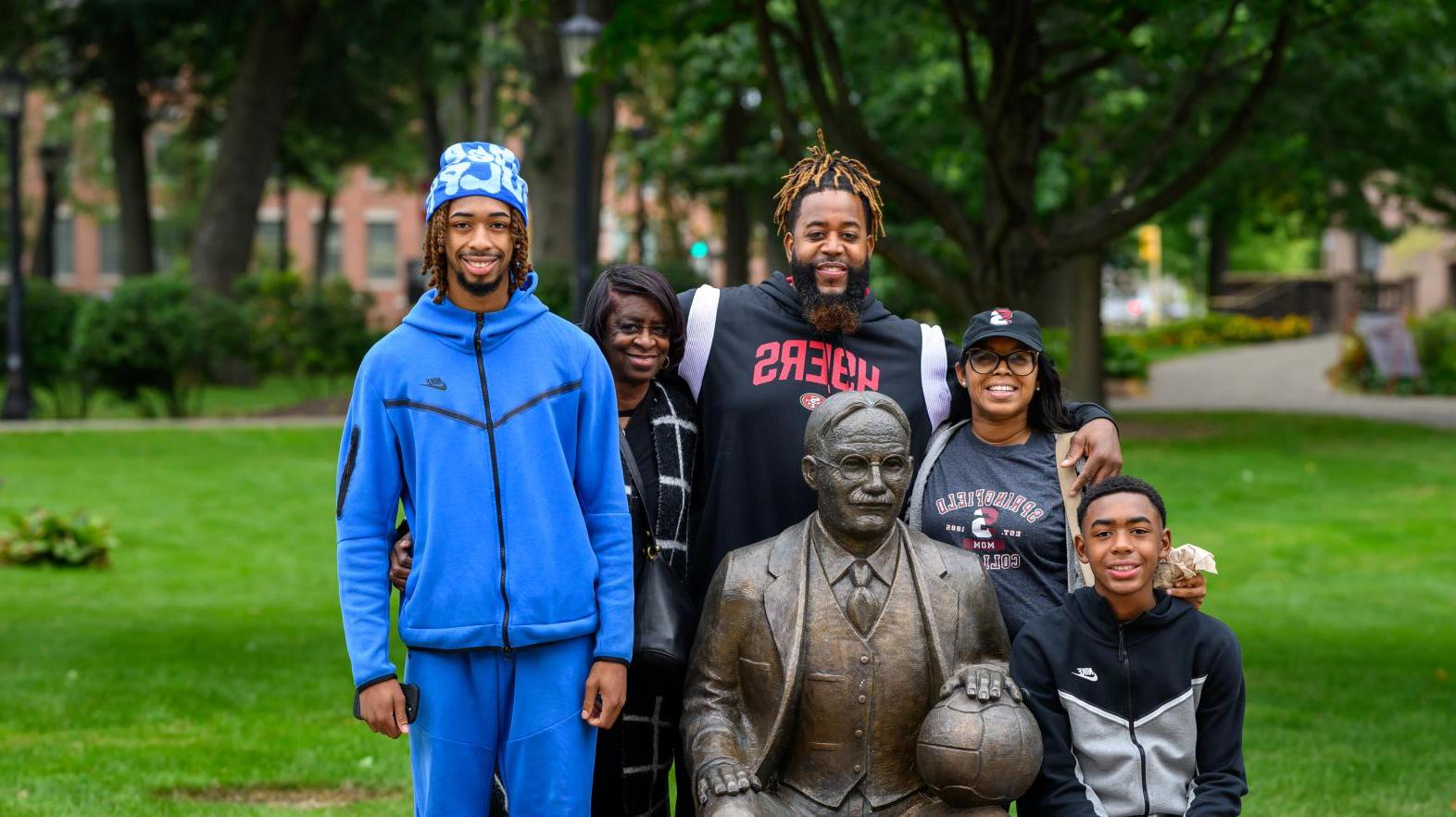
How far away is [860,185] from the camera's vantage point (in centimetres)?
448

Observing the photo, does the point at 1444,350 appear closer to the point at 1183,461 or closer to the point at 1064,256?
the point at 1183,461

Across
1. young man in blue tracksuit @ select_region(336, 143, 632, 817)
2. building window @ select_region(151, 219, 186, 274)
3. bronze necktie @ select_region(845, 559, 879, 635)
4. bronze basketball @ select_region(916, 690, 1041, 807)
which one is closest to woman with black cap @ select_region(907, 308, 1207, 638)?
bronze necktie @ select_region(845, 559, 879, 635)

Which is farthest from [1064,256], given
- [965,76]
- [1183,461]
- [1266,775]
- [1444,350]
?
[1444,350]

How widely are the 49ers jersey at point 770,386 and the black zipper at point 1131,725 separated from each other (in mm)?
768

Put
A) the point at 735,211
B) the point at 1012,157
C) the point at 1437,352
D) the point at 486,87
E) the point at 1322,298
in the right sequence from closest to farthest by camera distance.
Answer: the point at 1012,157, the point at 1437,352, the point at 735,211, the point at 486,87, the point at 1322,298

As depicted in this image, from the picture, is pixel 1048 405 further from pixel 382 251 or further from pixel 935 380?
pixel 382 251

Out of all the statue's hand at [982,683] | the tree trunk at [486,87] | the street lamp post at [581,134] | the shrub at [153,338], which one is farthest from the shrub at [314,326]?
the statue's hand at [982,683]

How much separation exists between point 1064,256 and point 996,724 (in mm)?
8324

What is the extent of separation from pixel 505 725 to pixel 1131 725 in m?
1.52

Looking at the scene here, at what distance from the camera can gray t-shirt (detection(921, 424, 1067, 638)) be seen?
4.36 m

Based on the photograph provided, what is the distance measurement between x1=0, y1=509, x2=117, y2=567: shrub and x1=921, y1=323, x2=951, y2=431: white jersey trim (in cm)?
1001

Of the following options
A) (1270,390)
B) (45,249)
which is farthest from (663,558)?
(45,249)

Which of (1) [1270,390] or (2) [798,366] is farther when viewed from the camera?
(1) [1270,390]

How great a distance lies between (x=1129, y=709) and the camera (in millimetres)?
4199
